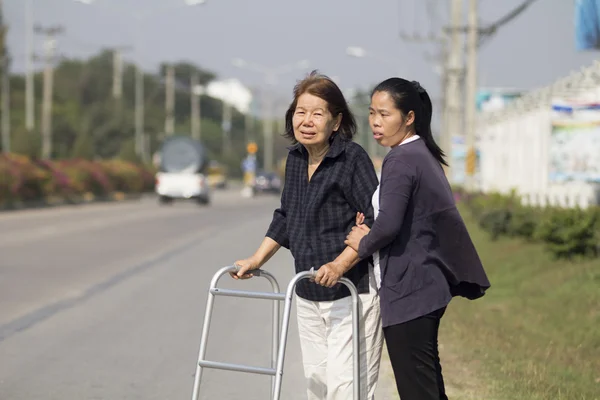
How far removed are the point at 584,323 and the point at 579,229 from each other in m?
3.63

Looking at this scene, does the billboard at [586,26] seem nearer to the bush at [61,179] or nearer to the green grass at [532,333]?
the green grass at [532,333]

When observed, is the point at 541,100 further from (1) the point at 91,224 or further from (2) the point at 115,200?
(2) the point at 115,200

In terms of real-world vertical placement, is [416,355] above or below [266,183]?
above

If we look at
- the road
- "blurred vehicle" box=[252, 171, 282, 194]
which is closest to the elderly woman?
the road

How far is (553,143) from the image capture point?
70.0ft

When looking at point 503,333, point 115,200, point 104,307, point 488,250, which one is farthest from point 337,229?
point 115,200

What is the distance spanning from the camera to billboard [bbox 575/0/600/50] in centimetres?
1262

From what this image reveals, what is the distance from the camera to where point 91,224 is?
3159 cm

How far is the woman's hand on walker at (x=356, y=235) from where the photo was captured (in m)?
4.90

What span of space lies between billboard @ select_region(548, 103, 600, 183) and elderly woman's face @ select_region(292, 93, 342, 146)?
15349mm

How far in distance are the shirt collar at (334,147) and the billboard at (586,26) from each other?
302 inches

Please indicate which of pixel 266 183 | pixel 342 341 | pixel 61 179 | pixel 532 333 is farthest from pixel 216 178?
pixel 342 341

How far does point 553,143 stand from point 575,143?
1.70 ft

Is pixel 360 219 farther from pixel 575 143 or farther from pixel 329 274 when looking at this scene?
pixel 575 143
